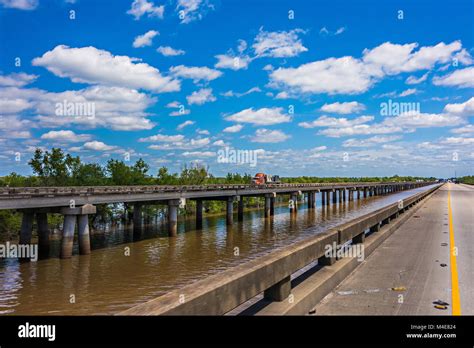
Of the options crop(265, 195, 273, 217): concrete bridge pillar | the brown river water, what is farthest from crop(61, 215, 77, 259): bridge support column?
crop(265, 195, 273, 217): concrete bridge pillar

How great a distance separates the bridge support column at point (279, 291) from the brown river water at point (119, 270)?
9550 mm

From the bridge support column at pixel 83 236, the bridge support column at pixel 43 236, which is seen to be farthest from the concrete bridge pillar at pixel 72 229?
the bridge support column at pixel 43 236

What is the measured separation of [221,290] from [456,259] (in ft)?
32.6

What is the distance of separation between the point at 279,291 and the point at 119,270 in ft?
58.1

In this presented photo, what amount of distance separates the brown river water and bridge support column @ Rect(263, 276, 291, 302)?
31.3 feet

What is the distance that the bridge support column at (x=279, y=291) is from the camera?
6242mm

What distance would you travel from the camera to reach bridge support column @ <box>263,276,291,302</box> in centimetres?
624

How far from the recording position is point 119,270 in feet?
71.9

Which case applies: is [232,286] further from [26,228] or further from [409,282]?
[26,228]

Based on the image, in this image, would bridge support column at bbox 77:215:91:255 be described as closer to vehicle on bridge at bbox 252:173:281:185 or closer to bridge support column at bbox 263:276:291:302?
bridge support column at bbox 263:276:291:302

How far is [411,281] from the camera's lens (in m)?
8.88

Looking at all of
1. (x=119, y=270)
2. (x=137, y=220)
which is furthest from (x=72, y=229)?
(x=137, y=220)
